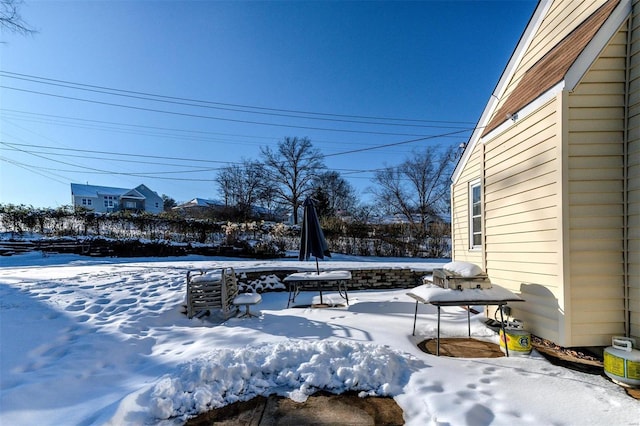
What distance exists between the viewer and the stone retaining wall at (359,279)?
7.84 m

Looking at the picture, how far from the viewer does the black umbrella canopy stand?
648 cm

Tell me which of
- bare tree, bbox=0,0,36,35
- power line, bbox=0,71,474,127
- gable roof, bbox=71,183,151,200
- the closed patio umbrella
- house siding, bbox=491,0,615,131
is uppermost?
power line, bbox=0,71,474,127

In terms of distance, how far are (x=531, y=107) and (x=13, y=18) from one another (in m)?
11.0

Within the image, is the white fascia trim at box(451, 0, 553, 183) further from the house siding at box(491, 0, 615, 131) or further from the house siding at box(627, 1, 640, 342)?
the house siding at box(627, 1, 640, 342)

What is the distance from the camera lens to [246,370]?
9.68 feet

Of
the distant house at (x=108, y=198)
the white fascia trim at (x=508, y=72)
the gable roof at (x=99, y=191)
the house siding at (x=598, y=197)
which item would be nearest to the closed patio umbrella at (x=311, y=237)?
the white fascia trim at (x=508, y=72)

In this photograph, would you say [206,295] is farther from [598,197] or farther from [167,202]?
[167,202]

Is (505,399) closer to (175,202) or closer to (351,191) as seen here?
(351,191)

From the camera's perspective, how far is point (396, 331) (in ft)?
13.8

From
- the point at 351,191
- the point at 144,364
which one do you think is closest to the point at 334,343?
the point at 144,364

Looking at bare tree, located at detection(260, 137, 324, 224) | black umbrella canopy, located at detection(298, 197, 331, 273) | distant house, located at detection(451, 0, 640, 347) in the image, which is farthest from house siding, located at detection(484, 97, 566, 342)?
bare tree, located at detection(260, 137, 324, 224)

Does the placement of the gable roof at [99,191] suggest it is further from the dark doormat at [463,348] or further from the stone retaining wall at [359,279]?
the dark doormat at [463,348]

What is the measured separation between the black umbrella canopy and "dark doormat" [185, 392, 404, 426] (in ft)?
12.7

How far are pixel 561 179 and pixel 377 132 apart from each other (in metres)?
16.0
